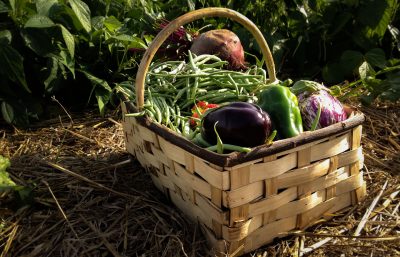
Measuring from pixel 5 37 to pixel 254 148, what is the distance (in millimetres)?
1378

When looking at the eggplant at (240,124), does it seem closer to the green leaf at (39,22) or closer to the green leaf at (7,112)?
the green leaf at (39,22)

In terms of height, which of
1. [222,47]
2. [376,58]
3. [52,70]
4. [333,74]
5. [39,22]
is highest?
[39,22]

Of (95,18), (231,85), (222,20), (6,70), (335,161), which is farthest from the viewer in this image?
(222,20)

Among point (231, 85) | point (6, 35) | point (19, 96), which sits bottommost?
point (19, 96)

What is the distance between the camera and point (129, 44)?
258cm

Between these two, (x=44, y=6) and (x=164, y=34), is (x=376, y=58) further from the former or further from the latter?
(x=44, y=6)

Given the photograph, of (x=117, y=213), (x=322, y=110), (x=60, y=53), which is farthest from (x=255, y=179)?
(x=60, y=53)

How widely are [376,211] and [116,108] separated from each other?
143 centimetres

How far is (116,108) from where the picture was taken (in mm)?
2727

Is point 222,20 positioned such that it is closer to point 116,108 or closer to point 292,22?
point 292,22

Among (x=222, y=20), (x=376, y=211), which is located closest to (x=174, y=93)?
(x=376, y=211)

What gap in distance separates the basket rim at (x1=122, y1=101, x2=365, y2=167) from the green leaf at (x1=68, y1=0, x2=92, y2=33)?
795 millimetres

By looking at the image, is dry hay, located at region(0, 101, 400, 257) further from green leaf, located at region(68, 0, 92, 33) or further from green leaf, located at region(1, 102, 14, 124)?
green leaf, located at region(68, 0, 92, 33)

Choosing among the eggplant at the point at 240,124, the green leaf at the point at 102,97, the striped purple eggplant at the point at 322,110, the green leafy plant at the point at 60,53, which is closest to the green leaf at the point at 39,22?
the green leafy plant at the point at 60,53
